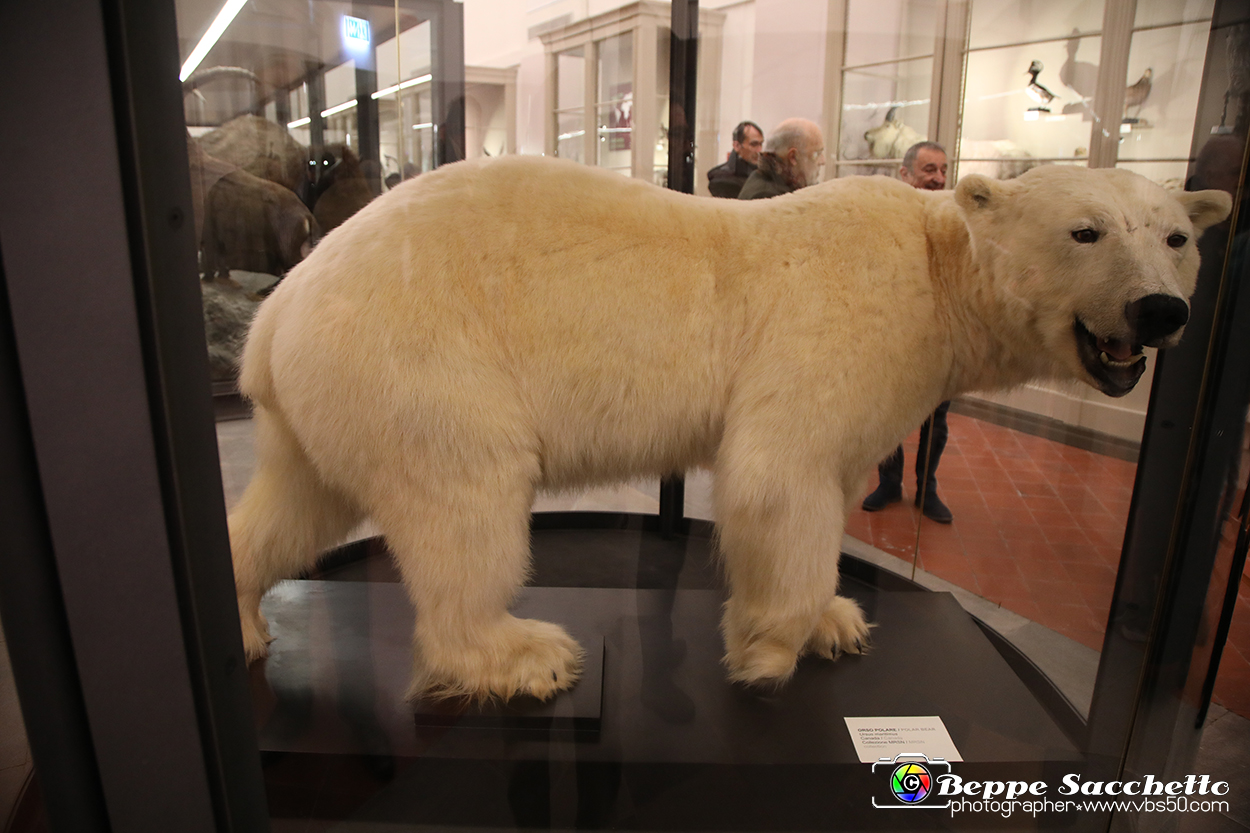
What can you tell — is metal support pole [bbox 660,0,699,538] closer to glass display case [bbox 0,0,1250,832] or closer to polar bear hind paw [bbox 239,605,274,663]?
glass display case [bbox 0,0,1250,832]

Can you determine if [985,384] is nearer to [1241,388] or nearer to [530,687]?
[1241,388]

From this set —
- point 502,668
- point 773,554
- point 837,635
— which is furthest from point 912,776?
point 502,668

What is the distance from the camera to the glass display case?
3.03 ft

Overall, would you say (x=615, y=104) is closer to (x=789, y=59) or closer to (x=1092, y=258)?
(x=789, y=59)

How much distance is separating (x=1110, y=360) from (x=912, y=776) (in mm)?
1038

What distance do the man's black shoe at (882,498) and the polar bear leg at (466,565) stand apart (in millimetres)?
1950

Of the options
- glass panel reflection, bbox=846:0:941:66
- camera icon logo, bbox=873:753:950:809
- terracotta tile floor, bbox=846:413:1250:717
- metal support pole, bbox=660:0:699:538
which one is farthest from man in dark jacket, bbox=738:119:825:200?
camera icon logo, bbox=873:753:950:809

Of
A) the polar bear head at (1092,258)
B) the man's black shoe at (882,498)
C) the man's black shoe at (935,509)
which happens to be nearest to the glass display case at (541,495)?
the polar bear head at (1092,258)

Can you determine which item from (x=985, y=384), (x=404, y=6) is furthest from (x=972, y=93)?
(x=404, y=6)

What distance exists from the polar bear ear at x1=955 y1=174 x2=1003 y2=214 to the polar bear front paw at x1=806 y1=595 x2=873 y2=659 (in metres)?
1.14

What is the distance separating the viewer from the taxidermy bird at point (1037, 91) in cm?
170

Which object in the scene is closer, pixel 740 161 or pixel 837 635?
pixel 837 635

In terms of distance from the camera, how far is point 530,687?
6.01 feet

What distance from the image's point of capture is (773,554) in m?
1.75
